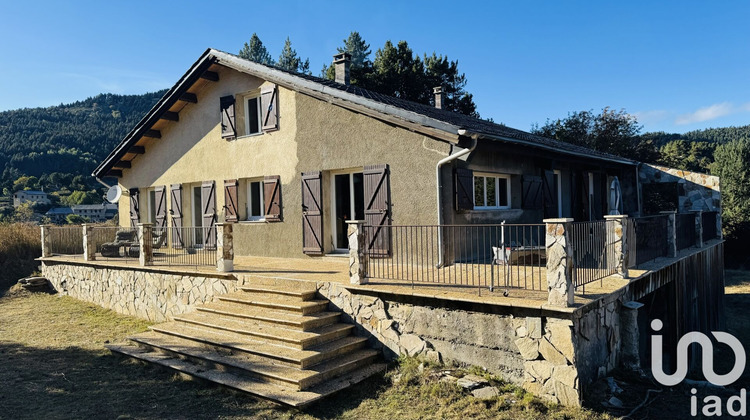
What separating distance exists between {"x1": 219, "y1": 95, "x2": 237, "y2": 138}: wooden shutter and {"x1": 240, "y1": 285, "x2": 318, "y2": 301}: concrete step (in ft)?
18.6

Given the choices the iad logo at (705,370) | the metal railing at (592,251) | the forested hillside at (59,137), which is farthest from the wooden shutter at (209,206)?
the forested hillside at (59,137)

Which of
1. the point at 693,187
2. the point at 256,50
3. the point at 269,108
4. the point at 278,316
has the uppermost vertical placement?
the point at 256,50

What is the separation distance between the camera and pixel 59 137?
6259 cm

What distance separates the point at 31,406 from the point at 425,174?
6.66 meters

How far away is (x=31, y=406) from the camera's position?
5594 mm

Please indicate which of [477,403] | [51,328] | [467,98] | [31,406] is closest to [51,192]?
[467,98]

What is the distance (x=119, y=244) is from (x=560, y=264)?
11.2 m

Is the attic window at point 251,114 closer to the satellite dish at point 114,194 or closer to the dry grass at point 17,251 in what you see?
the satellite dish at point 114,194

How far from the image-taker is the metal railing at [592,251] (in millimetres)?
5941

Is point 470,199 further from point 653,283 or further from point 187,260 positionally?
point 187,260

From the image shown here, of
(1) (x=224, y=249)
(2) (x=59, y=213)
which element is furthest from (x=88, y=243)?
(2) (x=59, y=213)

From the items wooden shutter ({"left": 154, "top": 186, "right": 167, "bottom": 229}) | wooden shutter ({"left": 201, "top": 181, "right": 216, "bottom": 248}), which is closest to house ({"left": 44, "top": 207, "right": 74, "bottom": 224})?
wooden shutter ({"left": 154, "top": 186, "right": 167, "bottom": 229})

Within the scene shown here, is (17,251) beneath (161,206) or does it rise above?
beneath

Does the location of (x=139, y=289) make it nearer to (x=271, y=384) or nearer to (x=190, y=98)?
(x=190, y=98)
